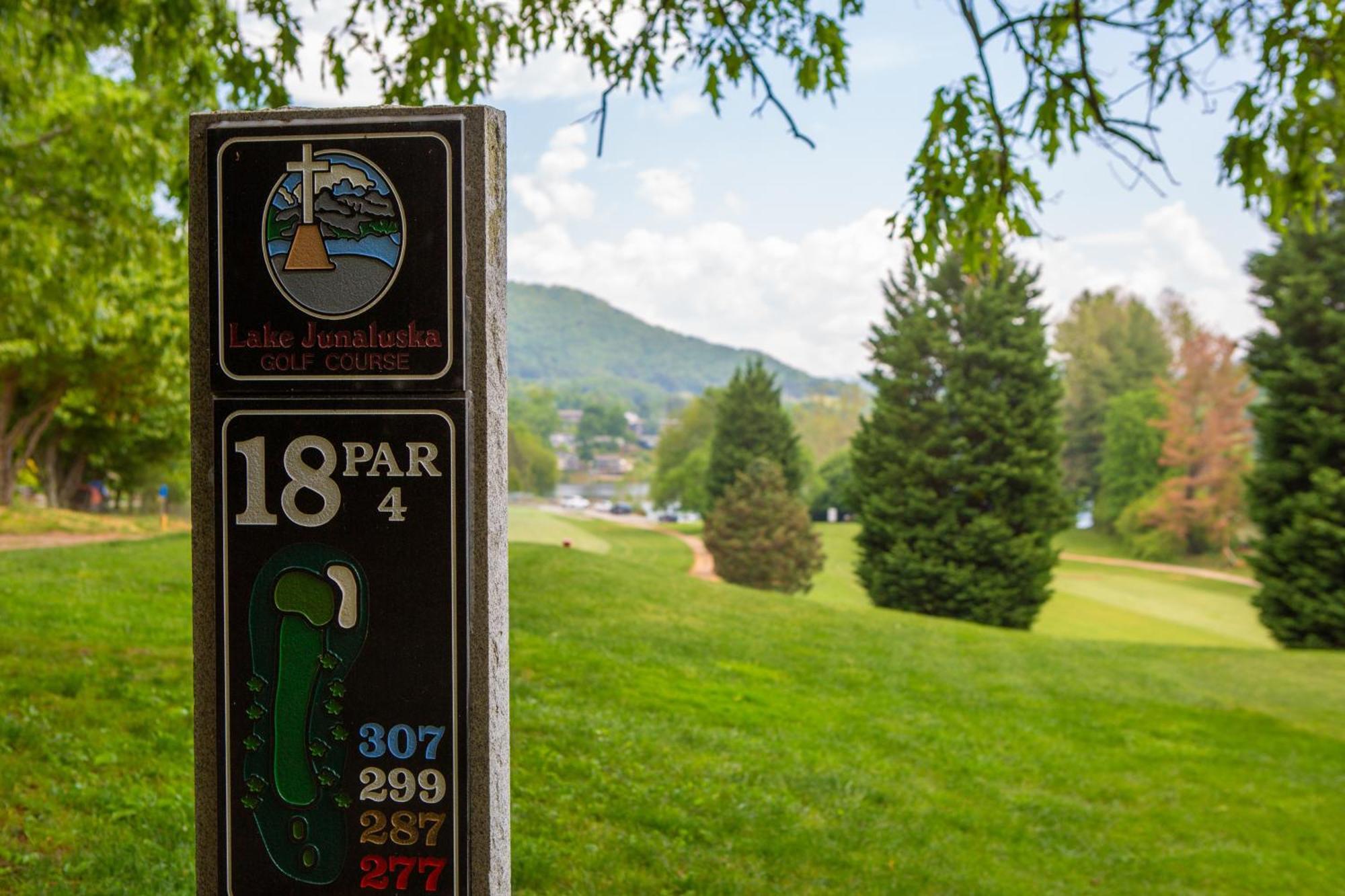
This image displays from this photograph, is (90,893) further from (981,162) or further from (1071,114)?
(1071,114)

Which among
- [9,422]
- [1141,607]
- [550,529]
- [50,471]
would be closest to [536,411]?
[550,529]

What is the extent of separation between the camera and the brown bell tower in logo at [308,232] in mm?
2424

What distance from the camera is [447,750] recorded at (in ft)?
8.01

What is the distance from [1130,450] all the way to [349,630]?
52.8 meters

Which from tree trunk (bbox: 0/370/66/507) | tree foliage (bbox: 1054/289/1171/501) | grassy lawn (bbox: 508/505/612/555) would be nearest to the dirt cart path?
tree trunk (bbox: 0/370/66/507)

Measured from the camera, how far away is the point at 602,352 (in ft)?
364

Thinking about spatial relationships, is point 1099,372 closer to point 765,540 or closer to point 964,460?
point 765,540

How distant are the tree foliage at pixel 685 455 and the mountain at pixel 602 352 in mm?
32086

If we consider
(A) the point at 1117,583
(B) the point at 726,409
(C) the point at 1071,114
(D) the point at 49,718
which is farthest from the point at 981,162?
(A) the point at 1117,583

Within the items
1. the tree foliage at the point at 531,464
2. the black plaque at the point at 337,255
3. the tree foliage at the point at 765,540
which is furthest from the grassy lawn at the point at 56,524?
the tree foliage at the point at 531,464

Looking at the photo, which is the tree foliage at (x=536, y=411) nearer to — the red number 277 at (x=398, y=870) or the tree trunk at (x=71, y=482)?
the tree trunk at (x=71, y=482)

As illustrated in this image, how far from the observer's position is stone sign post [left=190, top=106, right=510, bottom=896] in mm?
2410

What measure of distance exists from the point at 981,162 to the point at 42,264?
9.94 metres

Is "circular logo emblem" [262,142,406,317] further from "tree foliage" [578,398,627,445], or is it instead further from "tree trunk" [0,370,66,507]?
"tree foliage" [578,398,627,445]
